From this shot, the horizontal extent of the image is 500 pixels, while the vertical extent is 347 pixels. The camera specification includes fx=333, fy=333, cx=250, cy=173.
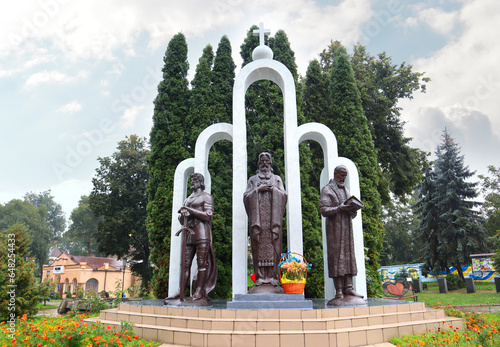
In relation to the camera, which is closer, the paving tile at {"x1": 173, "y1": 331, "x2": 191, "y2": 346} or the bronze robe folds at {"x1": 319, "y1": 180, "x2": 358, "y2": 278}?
the paving tile at {"x1": 173, "y1": 331, "x2": 191, "y2": 346}

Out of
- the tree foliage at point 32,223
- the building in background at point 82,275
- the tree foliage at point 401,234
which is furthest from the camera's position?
the tree foliage at point 32,223

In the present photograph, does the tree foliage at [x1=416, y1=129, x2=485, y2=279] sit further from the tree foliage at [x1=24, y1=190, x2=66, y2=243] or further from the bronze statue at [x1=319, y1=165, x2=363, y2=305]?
the tree foliage at [x1=24, y1=190, x2=66, y2=243]

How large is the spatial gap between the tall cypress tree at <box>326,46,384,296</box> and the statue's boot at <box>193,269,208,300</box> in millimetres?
6220

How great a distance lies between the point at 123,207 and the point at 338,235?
52.8 feet

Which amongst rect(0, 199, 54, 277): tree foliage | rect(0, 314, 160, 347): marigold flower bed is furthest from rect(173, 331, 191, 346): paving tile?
rect(0, 199, 54, 277): tree foliage

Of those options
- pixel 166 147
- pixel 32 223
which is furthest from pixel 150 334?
pixel 32 223

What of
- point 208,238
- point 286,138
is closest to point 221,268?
point 208,238

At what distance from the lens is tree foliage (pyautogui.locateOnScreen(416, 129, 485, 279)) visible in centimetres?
2308

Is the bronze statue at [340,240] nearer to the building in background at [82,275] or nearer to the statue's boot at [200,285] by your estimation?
the statue's boot at [200,285]

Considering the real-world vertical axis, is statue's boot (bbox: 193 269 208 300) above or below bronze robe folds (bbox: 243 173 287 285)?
below

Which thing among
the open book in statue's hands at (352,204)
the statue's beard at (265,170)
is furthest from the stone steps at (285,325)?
the statue's beard at (265,170)

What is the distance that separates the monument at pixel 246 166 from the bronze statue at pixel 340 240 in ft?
2.99

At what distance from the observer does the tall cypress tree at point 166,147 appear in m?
10.5

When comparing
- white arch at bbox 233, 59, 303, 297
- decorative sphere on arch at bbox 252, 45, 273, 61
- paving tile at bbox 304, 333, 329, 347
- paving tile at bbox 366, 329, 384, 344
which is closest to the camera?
paving tile at bbox 304, 333, 329, 347
